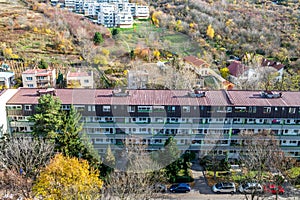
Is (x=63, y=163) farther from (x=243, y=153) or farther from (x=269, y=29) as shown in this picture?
(x=269, y=29)

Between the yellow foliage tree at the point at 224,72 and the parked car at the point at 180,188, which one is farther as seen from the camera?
the yellow foliage tree at the point at 224,72

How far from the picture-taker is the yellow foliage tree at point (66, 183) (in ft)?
53.2

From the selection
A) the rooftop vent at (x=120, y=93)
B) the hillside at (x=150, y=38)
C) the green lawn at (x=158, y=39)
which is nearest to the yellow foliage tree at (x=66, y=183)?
the rooftop vent at (x=120, y=93)

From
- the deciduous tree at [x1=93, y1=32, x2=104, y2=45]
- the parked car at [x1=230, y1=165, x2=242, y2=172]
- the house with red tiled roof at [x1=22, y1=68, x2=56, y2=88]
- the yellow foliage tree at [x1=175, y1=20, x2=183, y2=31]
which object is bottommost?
the parked car at [x1=230, y1=165, x2=242, y2=172]

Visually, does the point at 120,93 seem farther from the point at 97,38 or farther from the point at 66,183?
the point at 97,38

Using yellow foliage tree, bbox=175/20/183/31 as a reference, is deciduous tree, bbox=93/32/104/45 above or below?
below

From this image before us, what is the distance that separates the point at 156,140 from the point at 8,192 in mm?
10870

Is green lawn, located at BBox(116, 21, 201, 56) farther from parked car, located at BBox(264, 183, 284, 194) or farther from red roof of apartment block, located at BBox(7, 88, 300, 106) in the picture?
parked car, located at BBox(264, 183, 284, 194)

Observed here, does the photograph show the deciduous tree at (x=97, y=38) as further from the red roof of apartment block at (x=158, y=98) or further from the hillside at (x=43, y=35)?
the red roof of apartment block at (x=158, y=98)

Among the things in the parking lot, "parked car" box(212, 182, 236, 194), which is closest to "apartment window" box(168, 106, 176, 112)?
the parking lot

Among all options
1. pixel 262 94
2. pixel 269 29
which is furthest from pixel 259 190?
pixel 269 29

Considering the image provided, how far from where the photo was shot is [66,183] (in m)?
16.5

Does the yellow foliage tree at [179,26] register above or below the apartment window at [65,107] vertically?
above

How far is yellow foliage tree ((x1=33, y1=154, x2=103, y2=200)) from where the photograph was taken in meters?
16.2
